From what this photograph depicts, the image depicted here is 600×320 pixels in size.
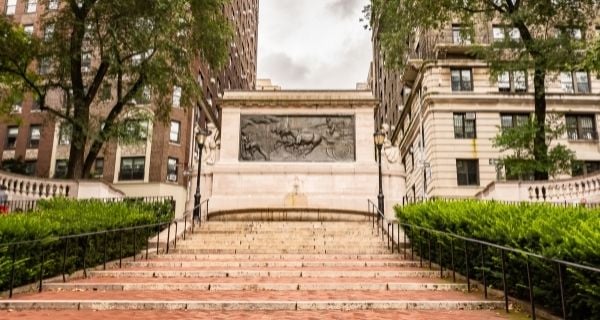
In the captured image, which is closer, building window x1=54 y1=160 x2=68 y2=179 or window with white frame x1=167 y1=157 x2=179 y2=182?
window with white frame x1=167 y1=157 x2=179 y2=182

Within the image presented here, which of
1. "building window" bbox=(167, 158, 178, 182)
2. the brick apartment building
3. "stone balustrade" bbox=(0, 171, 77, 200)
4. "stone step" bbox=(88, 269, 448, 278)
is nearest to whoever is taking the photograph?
"stone step" bbox=(88, 269, 448, 278)

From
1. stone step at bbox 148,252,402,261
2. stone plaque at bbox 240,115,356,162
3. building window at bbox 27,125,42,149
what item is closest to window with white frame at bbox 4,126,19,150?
building window at bbox 27,125,42,149

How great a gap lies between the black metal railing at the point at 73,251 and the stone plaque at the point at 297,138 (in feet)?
35.1

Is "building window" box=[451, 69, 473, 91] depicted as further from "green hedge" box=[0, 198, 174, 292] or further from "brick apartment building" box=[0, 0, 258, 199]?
"green hedge" box=[0, 198, 174, 292]

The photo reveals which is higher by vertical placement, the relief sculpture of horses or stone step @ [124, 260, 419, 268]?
the relief sculpture of horses

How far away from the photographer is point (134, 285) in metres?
9.28

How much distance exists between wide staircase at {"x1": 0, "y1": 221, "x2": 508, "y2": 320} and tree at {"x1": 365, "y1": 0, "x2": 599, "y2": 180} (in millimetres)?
12273

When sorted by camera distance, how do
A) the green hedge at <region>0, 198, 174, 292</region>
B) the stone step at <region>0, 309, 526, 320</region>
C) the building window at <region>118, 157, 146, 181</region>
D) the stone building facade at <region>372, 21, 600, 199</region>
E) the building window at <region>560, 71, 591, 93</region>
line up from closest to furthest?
1. the stone step at <region>0, 309, 526, 320</region>
2. the green hedge at <region>0, 198, 174, 292</region>
3. the stone building facade at <region>372, 21, 600, 199</region>
4. the building window at <region>560, 71, 591, 93</region>
5. the building window at <region>118, 157, 146, 181</region>

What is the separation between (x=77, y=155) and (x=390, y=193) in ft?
48.5

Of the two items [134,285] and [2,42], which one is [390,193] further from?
[2,42]

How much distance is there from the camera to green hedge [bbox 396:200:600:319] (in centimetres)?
594

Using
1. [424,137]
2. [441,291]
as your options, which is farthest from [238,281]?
[424,137]

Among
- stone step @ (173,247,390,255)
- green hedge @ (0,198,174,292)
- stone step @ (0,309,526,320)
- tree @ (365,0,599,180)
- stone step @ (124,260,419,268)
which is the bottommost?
stone step @ (0,309,526,320)

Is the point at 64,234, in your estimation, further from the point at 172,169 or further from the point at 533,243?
the point at 172,169
